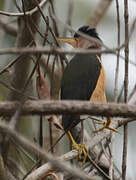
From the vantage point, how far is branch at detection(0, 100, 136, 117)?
1848 millimetres

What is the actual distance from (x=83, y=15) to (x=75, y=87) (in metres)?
3.53

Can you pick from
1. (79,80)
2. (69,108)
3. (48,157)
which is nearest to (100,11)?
(79,80)

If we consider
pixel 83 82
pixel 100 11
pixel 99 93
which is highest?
pixel 100 11

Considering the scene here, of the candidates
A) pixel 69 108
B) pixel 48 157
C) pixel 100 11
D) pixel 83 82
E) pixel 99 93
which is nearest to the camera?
pixel 48 157

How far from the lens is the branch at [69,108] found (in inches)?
72.7

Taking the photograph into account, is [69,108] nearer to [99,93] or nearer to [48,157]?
[48,157]

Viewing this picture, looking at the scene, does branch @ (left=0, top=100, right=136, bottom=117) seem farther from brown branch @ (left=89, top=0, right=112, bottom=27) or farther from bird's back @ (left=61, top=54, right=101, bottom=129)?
brown branch @ (left=89, top=0, right=112, bottom=27)

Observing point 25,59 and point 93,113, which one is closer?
point 93,113

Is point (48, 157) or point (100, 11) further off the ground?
point (100, 11)

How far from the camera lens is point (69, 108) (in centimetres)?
184

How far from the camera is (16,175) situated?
12.6 ft

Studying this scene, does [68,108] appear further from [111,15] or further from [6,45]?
[111,15]

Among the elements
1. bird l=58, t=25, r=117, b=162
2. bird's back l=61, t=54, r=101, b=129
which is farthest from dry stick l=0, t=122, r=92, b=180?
bird's back l=61, t=54, r=101, b=129

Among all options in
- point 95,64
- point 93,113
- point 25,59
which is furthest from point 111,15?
point 93,113
